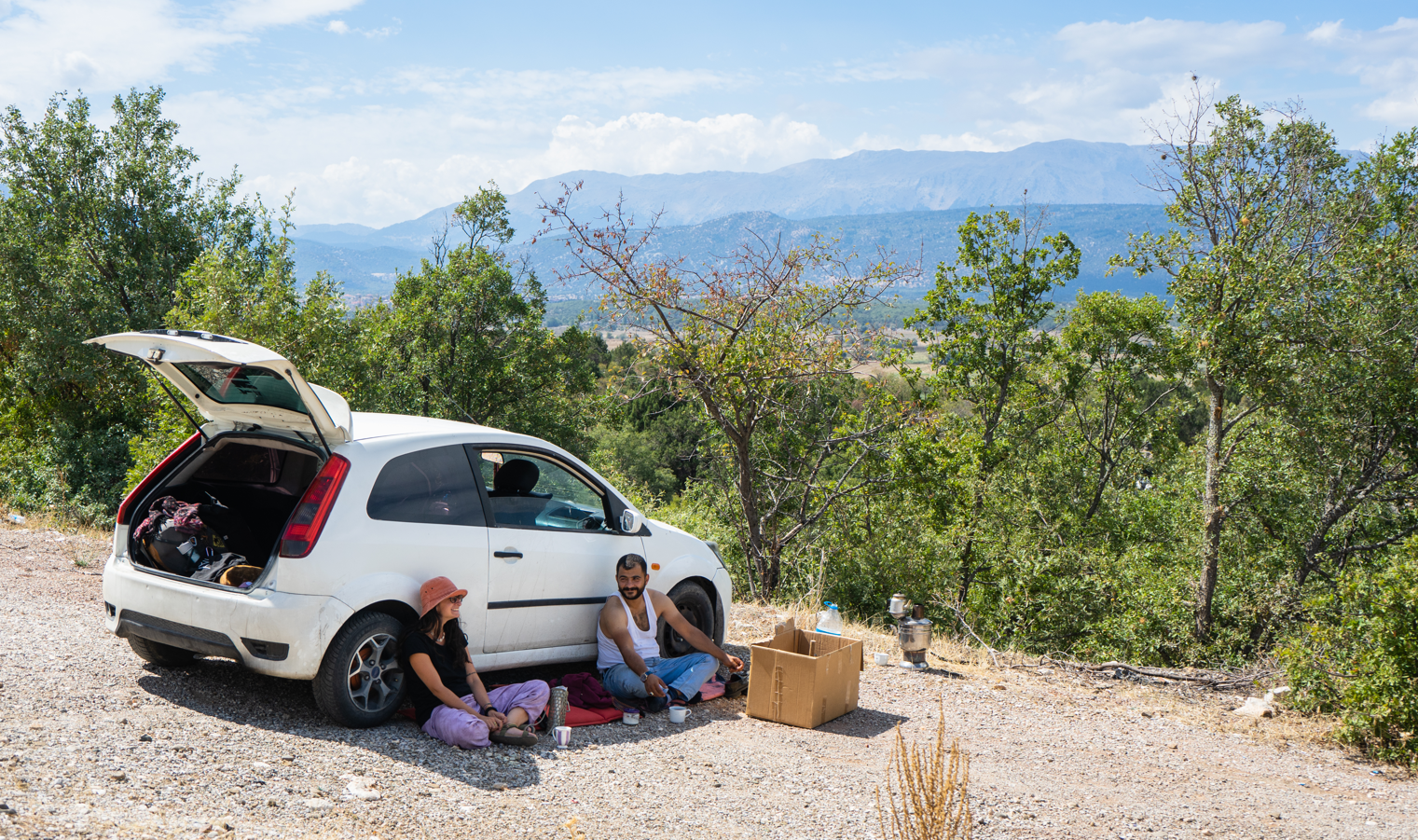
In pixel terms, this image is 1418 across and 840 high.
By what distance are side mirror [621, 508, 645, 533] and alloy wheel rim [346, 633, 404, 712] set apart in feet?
5.80

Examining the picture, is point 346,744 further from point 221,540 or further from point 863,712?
point 863,712

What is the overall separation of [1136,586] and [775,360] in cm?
817

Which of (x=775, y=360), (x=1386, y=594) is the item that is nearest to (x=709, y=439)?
(x=775, y=360)

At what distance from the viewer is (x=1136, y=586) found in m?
15.7

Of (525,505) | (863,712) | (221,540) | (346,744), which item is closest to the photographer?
(346,744)

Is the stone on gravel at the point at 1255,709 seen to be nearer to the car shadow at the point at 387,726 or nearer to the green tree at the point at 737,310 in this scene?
the car shadow at the point at 387,726

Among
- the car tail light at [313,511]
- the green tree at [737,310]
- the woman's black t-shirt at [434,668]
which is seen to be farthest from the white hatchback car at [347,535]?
the green tree at [737,310]

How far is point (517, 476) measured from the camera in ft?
19.8

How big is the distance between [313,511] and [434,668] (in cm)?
106

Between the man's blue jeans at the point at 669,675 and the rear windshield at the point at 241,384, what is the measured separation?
99.7 inches

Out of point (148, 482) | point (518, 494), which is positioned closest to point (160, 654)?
point (148, 482)

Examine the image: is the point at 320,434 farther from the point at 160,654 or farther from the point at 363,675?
the point at 160,654

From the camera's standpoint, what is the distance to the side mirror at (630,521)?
20.9 feet

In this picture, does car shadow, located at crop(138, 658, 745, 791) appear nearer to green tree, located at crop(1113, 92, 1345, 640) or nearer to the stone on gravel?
the stone on gravel
